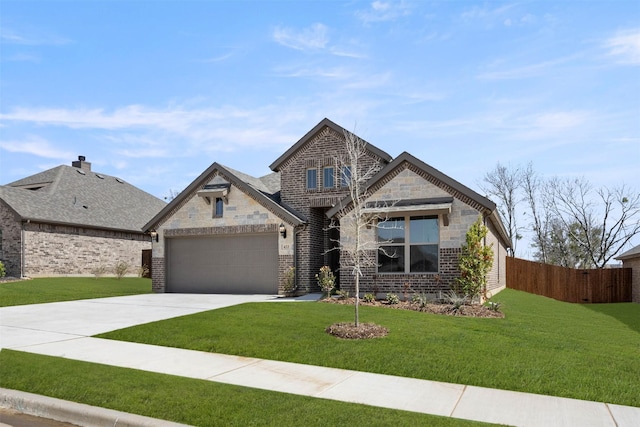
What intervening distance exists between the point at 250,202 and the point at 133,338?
10.9m

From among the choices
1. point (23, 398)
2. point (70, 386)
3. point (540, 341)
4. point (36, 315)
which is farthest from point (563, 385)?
point (36, 315)

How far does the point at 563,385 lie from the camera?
22.8 feet

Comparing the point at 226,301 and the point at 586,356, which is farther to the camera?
the point at 226,301

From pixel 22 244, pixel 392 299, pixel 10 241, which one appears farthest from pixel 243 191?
pixel 10 241

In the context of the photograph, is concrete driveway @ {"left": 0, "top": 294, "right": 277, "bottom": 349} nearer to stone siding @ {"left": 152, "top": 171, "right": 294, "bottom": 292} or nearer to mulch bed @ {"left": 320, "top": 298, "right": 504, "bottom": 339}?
stone siding @ {"left": 152, "top": 171, "right": 294, "bottom": 292}

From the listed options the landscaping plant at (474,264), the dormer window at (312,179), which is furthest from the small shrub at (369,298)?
the dormer window at (312,179)

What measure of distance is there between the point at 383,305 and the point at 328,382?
8245mm

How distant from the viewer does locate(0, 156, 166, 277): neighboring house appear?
26.1 meters

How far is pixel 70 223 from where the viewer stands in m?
28.1

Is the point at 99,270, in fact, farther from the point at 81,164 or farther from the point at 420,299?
the point at 420,299

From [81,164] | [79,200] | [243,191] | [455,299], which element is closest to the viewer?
[455,299]

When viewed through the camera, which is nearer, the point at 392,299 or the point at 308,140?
the point at 392,299

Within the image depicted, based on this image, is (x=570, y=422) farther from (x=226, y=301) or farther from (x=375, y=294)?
(x=226, y=301)

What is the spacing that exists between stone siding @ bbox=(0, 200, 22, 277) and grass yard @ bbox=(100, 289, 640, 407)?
18.5 m
